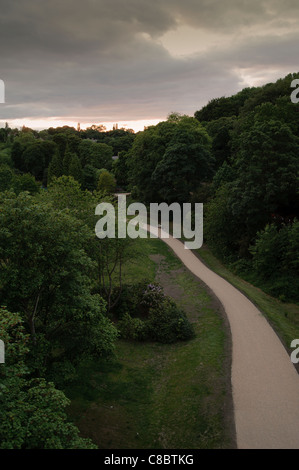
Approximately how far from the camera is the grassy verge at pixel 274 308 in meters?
18.0

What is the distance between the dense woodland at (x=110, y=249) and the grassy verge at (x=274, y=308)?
90cm

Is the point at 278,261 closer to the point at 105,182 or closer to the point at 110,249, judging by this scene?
the point at 110,249

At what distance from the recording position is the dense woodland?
880 cm

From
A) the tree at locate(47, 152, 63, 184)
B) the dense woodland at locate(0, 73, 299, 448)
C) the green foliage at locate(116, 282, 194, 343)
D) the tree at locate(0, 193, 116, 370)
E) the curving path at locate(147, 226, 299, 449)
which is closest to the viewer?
the dense woodland at locate(0, 73, 299, 448)

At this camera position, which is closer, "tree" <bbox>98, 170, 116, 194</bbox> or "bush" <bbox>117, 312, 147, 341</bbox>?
"bush" <bbox>117, 312, 147, 341</bbox>

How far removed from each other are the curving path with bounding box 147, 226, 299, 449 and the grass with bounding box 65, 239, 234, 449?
0.46 meters

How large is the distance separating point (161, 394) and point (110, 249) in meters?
8.27

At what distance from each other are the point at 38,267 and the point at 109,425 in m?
6.43

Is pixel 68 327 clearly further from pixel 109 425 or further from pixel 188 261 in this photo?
pixel 188 261

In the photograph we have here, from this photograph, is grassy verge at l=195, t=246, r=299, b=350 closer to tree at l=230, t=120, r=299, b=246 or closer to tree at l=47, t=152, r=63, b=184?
tree at l=230, t=120, r=299, b=246

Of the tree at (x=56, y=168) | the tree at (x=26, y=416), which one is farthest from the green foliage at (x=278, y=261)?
the tree at (x=56, y=168)

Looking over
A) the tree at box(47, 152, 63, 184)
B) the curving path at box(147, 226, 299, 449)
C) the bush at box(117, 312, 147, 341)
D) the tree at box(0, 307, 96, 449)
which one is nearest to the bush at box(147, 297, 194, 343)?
the bush at box(117, 312, 147, 341)
